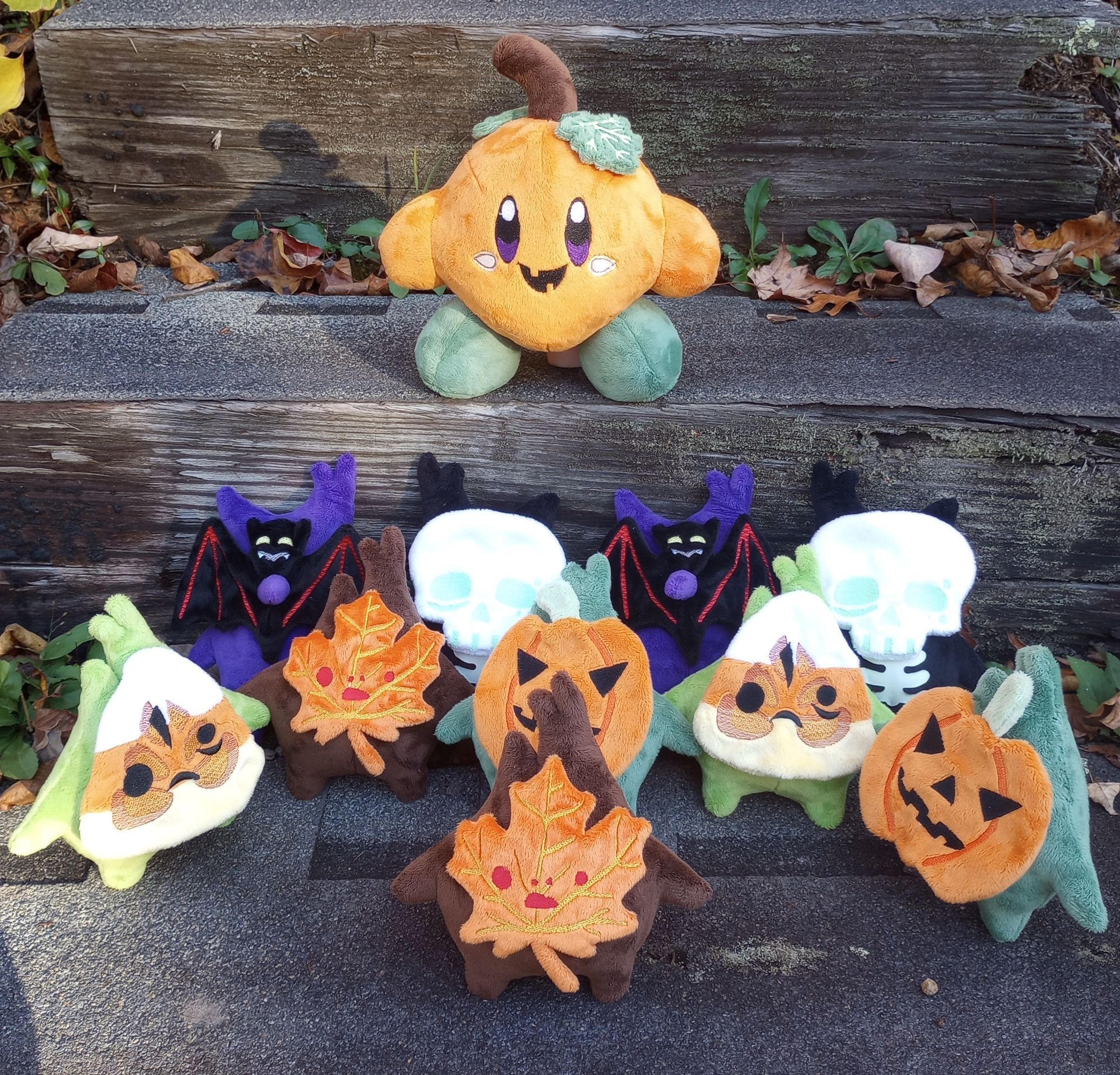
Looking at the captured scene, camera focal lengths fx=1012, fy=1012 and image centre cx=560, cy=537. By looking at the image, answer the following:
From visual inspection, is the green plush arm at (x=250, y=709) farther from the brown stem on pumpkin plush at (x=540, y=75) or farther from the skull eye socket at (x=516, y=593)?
the brown stem on pumpkin plush at (x=540, y=75)

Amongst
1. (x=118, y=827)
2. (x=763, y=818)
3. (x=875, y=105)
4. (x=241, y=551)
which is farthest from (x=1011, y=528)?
(x=118, y=827)

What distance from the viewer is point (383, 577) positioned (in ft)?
6.32

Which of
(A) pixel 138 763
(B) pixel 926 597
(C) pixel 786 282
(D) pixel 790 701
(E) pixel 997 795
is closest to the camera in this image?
(E) pixel 997 795

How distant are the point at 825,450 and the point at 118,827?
5.13ft

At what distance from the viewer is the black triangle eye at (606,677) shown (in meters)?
1.74

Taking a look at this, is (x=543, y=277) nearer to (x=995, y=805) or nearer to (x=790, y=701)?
(x=790, y=701)

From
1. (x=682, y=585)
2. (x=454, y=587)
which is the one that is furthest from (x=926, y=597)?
(x=454, y=587)

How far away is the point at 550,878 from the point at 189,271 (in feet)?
6.69

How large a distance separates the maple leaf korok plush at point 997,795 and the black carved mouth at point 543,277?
100 cm

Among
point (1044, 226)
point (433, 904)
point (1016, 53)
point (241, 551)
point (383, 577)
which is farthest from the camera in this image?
point (1044, 226)

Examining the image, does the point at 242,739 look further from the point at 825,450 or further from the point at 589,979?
the point at 825,450

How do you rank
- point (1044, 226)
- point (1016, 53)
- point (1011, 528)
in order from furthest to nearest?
point (1044, 226) → point (1016, 53) → point (1011, 528)

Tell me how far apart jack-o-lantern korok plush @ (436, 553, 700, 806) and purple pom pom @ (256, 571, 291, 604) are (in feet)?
1.09

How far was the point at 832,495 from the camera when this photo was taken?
2.15 meters
